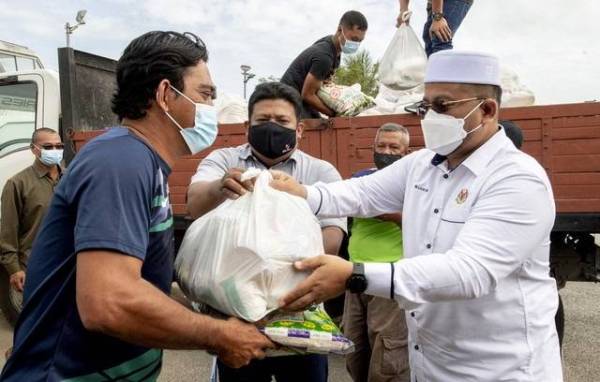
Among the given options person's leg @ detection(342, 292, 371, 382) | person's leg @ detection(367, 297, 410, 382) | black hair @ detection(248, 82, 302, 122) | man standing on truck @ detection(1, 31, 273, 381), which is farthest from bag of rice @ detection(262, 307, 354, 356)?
person's leg @ detection(342, 292, 371, 382)

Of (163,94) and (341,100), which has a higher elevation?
(341,100)

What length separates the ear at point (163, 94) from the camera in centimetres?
143

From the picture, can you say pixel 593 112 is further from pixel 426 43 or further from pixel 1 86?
pixel 1 86

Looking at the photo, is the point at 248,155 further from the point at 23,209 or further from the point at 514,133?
the point at 23,209

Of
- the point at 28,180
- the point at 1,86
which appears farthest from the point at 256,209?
the point at 1,86

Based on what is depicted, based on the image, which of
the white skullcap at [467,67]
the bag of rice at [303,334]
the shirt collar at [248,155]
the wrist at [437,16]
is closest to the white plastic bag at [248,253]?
the bag of rice at [303,334]

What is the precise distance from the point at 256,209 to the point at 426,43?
115 inches

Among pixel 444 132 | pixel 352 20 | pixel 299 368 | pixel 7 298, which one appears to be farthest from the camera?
pixel 7 298

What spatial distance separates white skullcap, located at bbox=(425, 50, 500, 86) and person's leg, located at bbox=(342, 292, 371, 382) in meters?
1.88

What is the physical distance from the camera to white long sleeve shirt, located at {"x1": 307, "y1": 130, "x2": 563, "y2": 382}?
136 cm

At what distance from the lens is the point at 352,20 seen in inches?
162

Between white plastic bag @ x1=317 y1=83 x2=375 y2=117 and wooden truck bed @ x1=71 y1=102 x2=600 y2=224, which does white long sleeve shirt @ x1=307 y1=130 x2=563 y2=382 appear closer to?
wooden truck bed @ x1=71 y1=102 x2=600 y2=224

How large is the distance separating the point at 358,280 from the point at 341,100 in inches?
106

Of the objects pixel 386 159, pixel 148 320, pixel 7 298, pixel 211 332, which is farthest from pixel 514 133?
pixel 7 298
